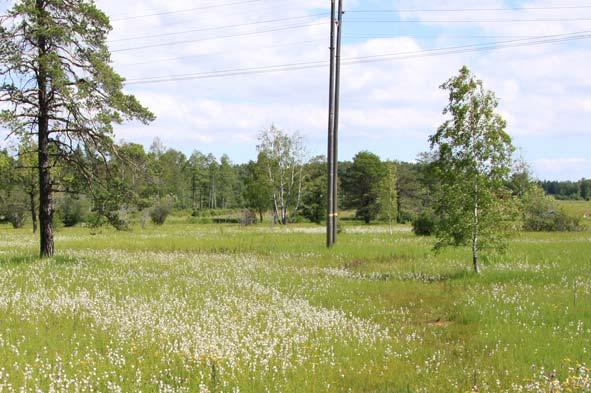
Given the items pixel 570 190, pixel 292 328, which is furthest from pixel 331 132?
pixel 570 190

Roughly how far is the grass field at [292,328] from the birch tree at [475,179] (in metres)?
1.32

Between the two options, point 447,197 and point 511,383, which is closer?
point 511,383

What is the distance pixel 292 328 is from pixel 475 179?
851 centimetres

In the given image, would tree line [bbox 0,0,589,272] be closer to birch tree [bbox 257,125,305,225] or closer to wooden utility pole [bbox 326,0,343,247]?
wooden utility pole [bbox 326,0,343,247]

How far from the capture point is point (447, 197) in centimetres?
1523

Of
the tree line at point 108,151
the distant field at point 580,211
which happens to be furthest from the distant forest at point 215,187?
the distant field at point 580,211

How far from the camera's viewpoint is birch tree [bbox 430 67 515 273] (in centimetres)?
1488

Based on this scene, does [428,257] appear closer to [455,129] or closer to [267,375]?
[455,129]

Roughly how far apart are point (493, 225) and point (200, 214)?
263 ft

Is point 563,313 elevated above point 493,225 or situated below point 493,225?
below

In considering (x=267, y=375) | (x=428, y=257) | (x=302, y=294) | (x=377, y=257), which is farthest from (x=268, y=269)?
(x=267, y=375)

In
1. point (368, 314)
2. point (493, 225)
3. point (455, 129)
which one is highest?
point (455, 129)

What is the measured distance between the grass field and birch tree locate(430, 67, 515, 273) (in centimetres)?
132

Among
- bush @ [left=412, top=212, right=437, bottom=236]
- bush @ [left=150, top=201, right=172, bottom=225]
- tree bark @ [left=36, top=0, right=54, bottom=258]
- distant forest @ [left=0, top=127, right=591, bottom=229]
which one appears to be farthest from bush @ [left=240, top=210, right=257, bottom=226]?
tree bark @ [left=36, top=0, right=54, bottom=258]
